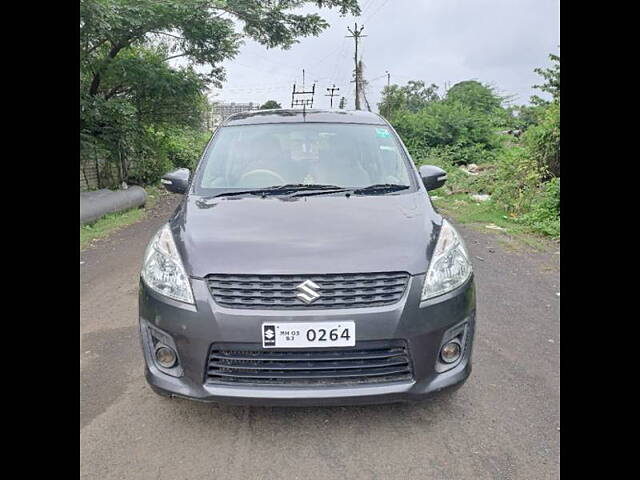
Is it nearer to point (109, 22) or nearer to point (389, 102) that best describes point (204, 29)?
point (109, 22)

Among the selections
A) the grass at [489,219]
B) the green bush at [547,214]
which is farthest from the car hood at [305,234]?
the green bush at [547,214]

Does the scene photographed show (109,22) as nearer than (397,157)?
No

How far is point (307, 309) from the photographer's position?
2.21m

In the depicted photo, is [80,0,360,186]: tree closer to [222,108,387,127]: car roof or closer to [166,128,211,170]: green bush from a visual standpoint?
[166,128,211,170]: green bush

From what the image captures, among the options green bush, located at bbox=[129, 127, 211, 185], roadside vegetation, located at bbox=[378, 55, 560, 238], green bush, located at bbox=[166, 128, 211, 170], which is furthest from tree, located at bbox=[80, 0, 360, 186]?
roadside vegetation, located at bbox=[378, 55, 560, 238]

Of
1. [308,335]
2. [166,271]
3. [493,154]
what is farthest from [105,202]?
[493,154]

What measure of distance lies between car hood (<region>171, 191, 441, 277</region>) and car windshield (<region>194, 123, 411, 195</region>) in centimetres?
32

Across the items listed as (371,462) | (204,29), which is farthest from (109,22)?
(371,462)

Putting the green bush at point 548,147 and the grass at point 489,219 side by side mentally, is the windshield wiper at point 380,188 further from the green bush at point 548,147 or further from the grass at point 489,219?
the green bush at point 548,147

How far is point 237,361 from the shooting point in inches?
89.0

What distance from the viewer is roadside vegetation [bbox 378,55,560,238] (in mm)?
8109

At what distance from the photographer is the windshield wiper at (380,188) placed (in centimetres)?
315

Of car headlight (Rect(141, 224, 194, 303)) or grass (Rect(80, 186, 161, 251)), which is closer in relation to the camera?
car headlight (Rect(141, 224, 194, 303))
